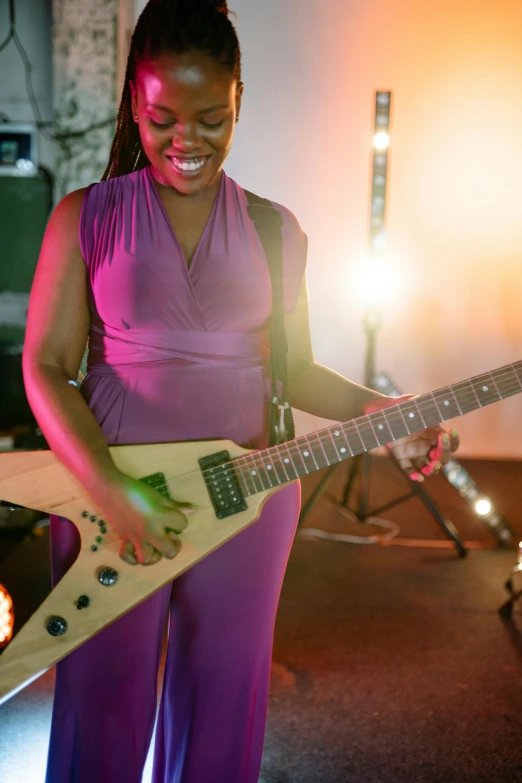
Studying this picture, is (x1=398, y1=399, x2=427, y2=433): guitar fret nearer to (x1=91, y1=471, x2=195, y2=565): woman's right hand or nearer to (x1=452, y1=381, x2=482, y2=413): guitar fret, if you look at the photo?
(x1=452, y1=381, x2=482, y2=413): guitar fret

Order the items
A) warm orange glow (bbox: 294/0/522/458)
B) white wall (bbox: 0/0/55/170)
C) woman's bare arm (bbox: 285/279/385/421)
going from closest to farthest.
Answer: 1. woman's bare arm (bbox: 285/279/385/421)
2. warm orange glow (bbox: 294/0/522/458)
3. white wall (bbox: 0/0/55/170)

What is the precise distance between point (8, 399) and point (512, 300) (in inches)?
163

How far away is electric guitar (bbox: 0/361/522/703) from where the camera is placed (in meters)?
1.22

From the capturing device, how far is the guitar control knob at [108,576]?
4.07 ft

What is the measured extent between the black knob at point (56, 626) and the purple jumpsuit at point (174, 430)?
66mm

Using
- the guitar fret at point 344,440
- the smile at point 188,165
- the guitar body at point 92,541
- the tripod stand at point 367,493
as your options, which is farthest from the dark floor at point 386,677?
the smile at point 188,165

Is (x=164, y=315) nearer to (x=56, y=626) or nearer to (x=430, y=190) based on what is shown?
(x=56, y=626)

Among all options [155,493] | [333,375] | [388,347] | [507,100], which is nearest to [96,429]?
[155,493]

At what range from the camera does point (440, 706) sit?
248cm

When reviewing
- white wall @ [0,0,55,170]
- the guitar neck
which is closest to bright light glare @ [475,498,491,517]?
the guitar neck

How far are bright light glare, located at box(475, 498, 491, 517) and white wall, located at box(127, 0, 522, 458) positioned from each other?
6.59ft

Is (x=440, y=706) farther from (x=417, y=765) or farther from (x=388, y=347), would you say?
(x=388, y=347)

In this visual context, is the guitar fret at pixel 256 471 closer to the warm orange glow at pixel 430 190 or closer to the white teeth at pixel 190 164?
the white teeth at pixel 190 164

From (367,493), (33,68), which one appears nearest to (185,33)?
(367,493)
